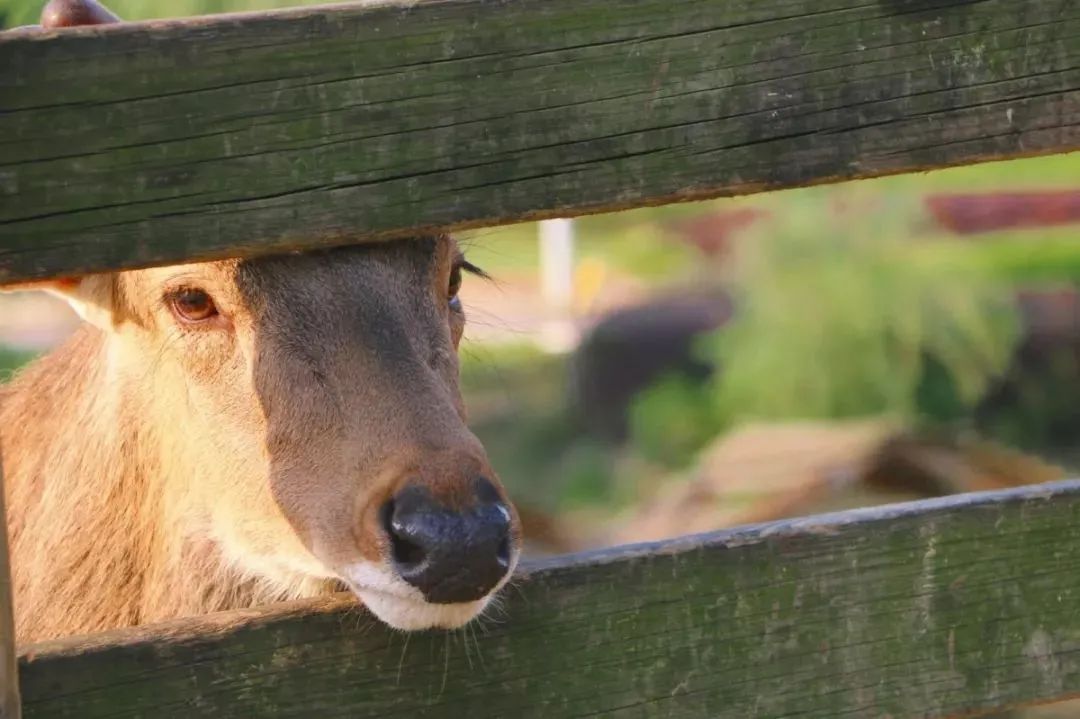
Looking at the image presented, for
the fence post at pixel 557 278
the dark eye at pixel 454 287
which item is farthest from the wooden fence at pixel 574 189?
the fence post at pixel 557 278

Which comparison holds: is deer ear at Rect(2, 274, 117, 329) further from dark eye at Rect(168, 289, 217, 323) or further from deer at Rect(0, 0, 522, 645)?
dark eye at Rect(168, 289, 217, 323)

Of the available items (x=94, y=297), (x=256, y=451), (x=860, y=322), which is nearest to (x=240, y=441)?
(x=256, y=451)

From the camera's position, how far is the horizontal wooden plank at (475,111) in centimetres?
206

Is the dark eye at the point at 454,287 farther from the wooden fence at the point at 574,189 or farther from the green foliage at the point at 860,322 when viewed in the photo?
the green foliage at the point at 860,322

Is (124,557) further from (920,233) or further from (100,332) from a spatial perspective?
(920,233)

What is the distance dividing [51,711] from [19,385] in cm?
199

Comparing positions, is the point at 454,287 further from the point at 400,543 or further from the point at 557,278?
the point at 557,278

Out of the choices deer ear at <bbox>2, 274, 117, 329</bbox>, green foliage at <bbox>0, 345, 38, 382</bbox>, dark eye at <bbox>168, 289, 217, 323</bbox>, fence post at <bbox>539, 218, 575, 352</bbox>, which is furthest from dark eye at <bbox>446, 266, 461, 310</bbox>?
fence post at <bbox>539, 218, 575, 352</bbox>

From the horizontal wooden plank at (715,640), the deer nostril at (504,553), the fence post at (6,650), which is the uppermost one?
the fence post at (6,650)

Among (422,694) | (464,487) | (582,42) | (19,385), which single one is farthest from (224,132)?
(19,385)

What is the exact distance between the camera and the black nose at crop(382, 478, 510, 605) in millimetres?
2422

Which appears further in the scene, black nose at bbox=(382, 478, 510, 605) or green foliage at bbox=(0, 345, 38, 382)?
green foliage at bbox=(0, 345, 38, 382)

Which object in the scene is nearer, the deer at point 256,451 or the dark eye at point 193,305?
the deer at point 256,451

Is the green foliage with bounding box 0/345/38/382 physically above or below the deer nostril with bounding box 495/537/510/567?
below
